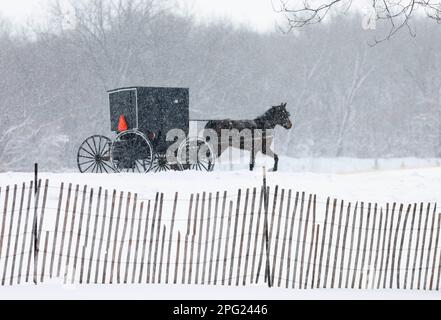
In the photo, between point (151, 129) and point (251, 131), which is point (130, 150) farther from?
point (251, 131)

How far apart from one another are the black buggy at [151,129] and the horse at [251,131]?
0.70m

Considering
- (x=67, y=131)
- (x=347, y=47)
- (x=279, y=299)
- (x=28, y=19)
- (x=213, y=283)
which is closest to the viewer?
(x=279, y=299)

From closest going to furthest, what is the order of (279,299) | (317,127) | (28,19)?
(279,299) → (28,19) → (317,127)

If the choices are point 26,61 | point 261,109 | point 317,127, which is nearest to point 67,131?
point 26,61

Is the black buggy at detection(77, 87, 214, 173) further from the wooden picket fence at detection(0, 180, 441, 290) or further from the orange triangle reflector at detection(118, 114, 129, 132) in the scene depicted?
the wooden picket fence at detection(0, 180, 441, 290)

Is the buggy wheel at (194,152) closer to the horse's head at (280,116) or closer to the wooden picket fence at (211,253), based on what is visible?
the horse's head at (280,116)

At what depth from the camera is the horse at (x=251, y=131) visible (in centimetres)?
1934

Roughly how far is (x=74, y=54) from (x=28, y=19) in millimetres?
4180

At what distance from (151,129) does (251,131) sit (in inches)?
116

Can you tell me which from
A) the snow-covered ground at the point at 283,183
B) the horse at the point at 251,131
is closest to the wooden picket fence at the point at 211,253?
the snow-covered ground at the point at 283,183

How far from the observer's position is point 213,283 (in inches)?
343

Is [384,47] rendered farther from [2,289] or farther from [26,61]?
[2,289]

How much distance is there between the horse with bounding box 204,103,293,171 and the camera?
19.3 m

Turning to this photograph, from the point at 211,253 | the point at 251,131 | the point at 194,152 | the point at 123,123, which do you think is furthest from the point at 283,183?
the point at 211,253
